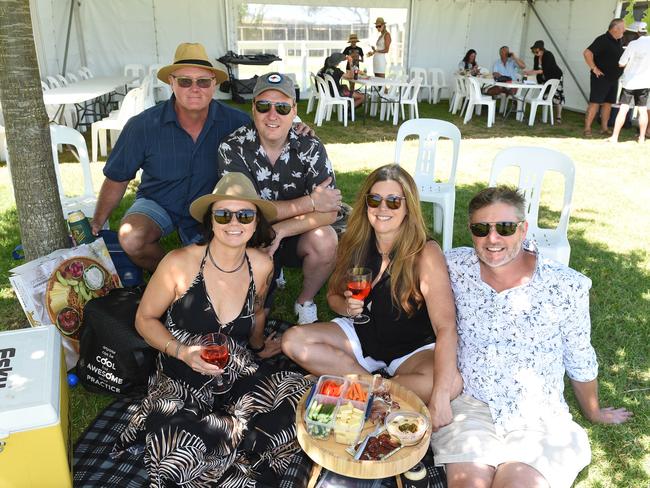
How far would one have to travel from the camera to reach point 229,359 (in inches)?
109

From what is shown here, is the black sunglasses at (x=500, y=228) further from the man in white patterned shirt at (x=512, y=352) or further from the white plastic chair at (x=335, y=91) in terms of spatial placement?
the white plastic chair at (x=335, y=91)

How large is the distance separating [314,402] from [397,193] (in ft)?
3.67

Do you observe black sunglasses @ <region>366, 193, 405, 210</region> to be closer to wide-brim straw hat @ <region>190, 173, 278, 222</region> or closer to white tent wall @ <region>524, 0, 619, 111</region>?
wide-brim straw hat @ <region>190, 173, 278, 222</region>

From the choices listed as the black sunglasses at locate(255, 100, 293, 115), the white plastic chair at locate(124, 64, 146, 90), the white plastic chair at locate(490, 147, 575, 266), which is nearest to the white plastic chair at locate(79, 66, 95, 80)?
the white plastic chair at locate(124, 64, 146, 90)

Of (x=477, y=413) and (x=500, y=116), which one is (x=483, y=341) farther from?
(x=500, y=116)

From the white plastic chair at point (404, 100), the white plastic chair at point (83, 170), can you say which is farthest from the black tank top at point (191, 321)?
the white plastic chair at point (404, 100)

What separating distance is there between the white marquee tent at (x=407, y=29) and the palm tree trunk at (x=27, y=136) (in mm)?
9048

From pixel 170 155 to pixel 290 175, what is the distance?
0.91 metres

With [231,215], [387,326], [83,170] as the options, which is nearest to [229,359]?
[231,215]

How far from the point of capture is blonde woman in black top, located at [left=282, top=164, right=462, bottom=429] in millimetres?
2723

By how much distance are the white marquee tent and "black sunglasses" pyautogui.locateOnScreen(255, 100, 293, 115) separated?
955 cm

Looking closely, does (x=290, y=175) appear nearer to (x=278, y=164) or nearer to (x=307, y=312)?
(x=278, y=164)

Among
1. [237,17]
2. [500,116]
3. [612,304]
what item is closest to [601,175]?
[612,304]

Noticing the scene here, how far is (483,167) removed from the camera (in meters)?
8.61
